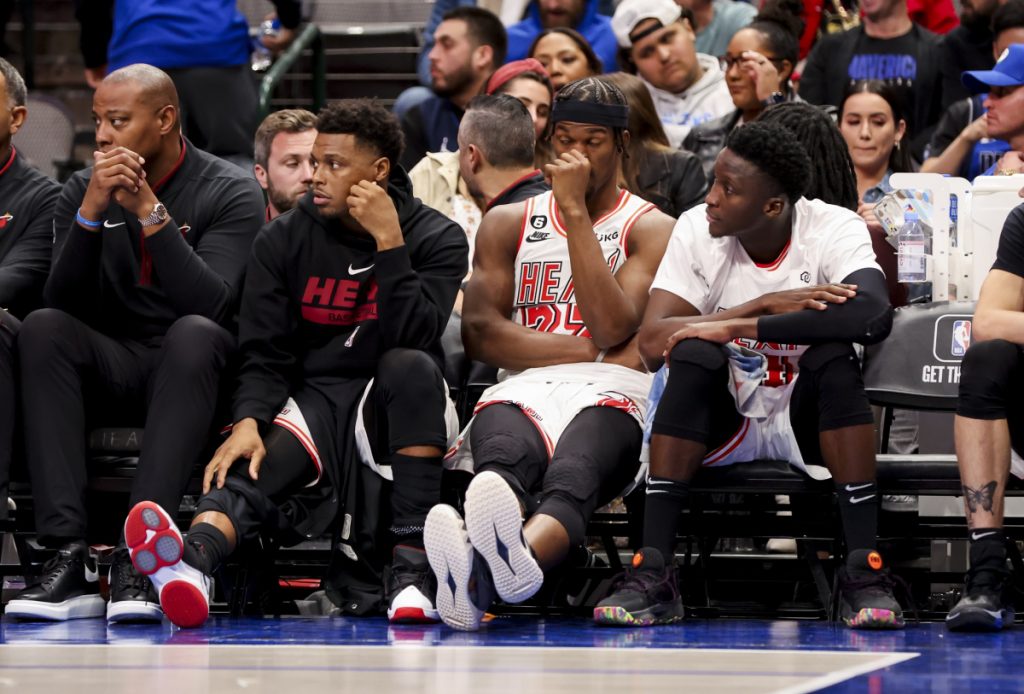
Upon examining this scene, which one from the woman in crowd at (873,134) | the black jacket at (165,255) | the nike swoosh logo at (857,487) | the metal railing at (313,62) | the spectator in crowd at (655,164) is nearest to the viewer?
the nike swoosh logo at (857,487)

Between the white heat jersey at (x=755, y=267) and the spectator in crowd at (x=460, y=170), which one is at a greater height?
the spectator in crowd at (x=460, y=170)

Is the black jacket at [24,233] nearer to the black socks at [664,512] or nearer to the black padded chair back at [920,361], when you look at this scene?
the black socks at [664,512]

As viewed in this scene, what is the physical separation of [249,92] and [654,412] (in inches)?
162

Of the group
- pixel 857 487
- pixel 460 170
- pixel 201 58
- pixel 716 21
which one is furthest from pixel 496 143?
pixel 716 21

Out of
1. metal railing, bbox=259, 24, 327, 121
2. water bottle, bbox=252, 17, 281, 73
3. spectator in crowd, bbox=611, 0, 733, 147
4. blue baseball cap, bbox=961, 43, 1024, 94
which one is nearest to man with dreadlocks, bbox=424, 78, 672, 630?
blue baseball cap, bbox=961, 43, 1024, 94

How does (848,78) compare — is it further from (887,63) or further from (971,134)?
(971,134)

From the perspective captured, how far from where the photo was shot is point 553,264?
204 inches

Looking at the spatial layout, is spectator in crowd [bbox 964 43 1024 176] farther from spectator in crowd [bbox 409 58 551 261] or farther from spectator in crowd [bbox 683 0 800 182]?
spectator in crowd [bbox 409 58 551 261]

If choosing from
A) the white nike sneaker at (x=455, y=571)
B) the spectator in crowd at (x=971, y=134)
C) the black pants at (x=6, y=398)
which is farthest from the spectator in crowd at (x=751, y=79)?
the black pants at (x=6, y=398)

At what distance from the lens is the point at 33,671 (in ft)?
11.9

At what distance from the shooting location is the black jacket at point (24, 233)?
17.5 ft

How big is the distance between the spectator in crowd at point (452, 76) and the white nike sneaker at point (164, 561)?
3.42 meters

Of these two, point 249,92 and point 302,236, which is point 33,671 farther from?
point 249,92

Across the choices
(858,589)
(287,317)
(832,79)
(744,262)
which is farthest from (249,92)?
(858,589)
